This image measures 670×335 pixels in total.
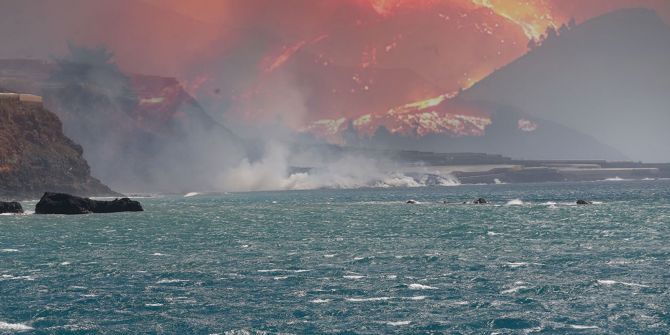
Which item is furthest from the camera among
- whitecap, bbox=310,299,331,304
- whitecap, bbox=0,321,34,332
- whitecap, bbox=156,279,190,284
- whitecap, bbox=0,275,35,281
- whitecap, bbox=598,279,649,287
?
whitecap, bbox=0,275,35,281

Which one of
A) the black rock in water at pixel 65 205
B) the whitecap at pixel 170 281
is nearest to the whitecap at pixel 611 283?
the whitecap at pixel 170 281

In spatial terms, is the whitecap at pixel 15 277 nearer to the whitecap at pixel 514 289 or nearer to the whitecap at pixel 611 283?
the whitecap at pixel 514 289

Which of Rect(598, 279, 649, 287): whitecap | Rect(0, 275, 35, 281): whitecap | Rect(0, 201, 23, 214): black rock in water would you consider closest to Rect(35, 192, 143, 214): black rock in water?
Rect(0, 201, 23, 214): black rock in water

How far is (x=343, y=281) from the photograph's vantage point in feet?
220

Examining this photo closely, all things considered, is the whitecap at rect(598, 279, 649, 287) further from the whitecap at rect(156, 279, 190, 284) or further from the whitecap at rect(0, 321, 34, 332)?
the whitecap at rect(0, 321, 34, 332)

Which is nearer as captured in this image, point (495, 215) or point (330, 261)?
point (330, 261)

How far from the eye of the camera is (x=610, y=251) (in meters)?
87.0

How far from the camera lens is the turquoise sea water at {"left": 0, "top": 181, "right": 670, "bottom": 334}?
51906 millimetres

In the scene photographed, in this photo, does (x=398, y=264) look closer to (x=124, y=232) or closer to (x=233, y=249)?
(x=233, y=249)

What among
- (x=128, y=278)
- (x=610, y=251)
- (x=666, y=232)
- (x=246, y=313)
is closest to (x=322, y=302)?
(x=246, y=313)

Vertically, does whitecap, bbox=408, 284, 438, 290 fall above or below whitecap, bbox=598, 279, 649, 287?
above

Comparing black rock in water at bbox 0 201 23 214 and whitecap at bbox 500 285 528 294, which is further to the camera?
black rock in water at bbox 0 201 23 214

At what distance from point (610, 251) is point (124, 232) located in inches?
2415

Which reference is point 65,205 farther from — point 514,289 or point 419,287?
point 514,289
